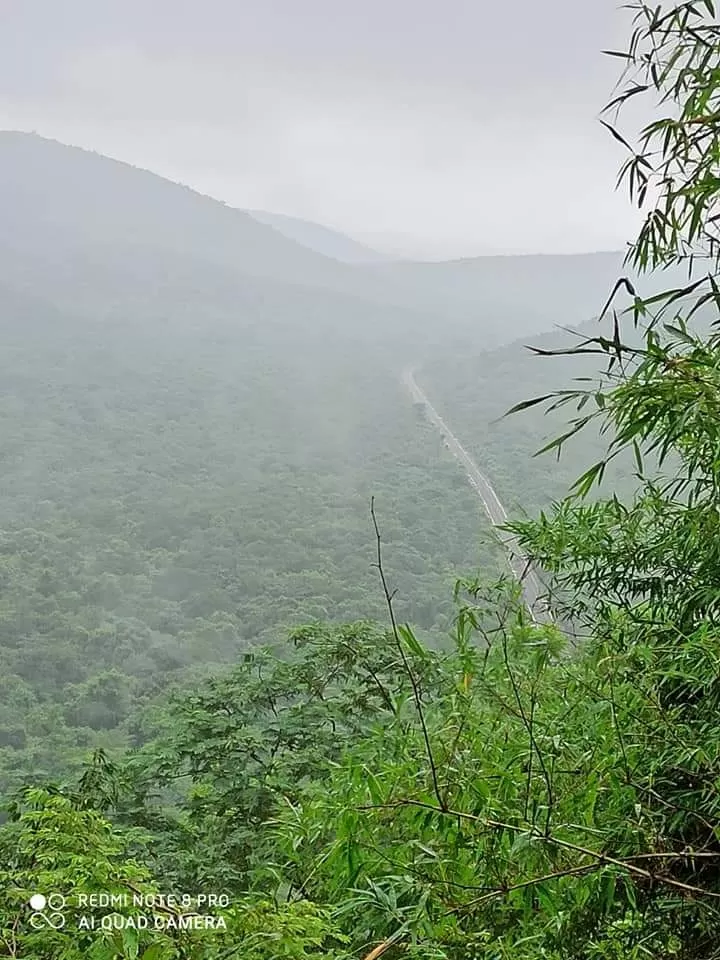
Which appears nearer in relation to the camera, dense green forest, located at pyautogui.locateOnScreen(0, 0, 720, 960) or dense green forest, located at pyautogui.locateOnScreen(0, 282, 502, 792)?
dense green forest, located at pyautogui.locateOnScreen(0, 0, 720, 960)

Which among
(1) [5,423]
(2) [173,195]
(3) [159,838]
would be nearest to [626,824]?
(3) [159,838]

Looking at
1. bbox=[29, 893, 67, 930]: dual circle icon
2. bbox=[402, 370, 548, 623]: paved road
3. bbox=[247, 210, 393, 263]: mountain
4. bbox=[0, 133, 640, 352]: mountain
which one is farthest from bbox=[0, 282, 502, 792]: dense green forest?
bbox=[247, 210, 393, 263]: mountain

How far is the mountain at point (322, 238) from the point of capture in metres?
→ 65.6

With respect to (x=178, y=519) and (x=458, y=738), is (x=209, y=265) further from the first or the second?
(x=458, y=738)

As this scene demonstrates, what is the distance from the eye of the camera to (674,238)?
1.37 metres

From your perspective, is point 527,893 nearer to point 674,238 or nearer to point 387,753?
point 387,753

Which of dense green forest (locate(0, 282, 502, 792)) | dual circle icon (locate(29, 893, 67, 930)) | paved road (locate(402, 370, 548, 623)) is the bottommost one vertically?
dense green forest (locate(0, 282, 502, 792))

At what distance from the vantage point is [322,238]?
68875 millimetres

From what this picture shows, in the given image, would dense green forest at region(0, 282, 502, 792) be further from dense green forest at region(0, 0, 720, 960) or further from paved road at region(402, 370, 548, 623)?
paved road at region(402, 370, 548, 623)

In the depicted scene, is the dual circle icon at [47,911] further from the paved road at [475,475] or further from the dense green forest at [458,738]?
the paved road at [475,475]

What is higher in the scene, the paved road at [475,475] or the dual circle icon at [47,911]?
the dual circle icon at [47,911]

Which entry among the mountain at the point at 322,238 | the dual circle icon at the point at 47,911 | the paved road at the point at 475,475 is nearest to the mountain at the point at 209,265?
the mountain at the point at 322,238

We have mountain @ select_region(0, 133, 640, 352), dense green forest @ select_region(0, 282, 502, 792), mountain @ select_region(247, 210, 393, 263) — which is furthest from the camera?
mountain @ select_region(247, 210, 393, 263)

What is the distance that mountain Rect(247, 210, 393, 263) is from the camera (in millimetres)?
65562
